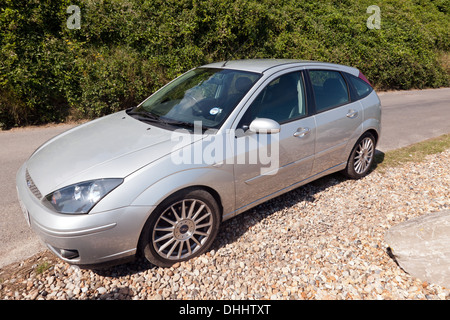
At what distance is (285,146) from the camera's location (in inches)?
139

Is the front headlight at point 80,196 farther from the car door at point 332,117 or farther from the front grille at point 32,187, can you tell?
the car door at point 332,117

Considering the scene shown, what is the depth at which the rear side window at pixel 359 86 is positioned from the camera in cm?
461

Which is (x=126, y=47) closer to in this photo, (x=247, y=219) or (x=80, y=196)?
(x=247, y=219)

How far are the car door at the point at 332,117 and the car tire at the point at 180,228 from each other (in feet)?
5.54

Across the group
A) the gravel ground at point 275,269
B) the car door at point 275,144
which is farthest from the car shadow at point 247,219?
the car door at point 275,144

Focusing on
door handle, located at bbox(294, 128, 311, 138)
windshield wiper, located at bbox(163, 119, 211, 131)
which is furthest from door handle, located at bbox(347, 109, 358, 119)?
windshield wiper, located at bbox(163, 119, 211, 131)

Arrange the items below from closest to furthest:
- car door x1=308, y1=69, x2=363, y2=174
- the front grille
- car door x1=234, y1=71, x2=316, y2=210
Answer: the front grille
car door x1=234, y1=71, x2=316, y2=210
car door x1=308, y1=69, x2=363, y2=174

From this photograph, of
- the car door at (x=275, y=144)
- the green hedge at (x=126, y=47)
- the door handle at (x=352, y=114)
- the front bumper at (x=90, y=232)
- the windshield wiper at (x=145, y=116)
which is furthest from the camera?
the green hedge at (x=126, y=47)

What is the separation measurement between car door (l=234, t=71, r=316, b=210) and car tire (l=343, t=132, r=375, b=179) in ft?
3.42

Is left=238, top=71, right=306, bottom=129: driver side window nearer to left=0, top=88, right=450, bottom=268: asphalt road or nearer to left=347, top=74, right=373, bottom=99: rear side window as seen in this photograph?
→ left=347, top=74, right=373, bottom=99: rear side window

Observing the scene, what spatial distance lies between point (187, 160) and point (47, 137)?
4965 millimetres

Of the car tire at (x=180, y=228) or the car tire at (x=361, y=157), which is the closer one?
the car tire at (x=180, y=228)

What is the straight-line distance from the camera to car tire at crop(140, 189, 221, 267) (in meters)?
2.75
